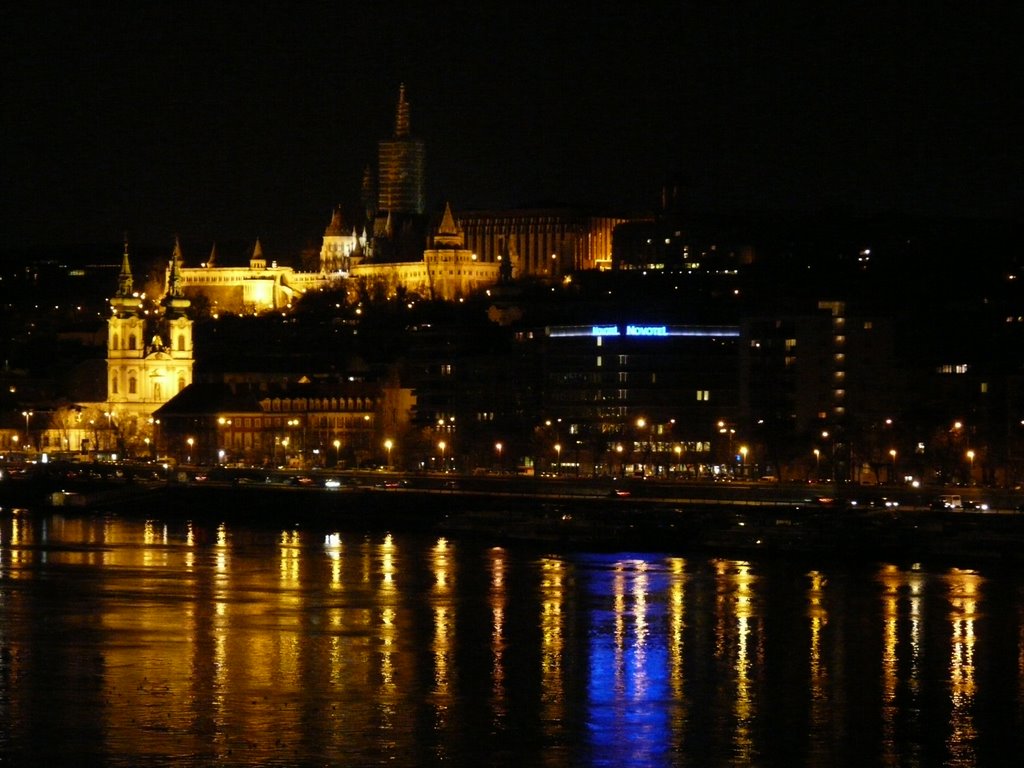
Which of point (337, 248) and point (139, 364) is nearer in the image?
point (139, 364)

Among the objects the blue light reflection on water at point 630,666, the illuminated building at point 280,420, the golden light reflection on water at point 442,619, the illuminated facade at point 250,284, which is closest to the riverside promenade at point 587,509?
the golden light reflection on water at point 442,619

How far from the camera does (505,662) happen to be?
35250 mm

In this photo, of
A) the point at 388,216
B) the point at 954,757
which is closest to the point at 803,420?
the point at 954,757

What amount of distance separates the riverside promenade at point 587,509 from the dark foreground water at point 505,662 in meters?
2.73

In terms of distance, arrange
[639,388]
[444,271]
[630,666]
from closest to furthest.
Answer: [630,666] < [639,388] < [444,271]

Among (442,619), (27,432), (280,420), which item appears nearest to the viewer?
(442,619)

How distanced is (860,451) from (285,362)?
55445 millimetres

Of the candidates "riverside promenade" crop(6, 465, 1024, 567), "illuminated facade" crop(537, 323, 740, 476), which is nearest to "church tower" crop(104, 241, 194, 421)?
"illuminated facade" crop(537, 323, 740, 476)

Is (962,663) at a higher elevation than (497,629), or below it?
below

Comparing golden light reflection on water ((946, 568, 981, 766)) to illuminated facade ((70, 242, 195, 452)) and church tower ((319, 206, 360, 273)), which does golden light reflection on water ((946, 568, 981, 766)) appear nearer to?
illuminated facade ((70, 242, 195, 452))

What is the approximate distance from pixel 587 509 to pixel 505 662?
25.8 meters

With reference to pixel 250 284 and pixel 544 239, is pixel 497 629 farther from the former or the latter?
pixel 250 284

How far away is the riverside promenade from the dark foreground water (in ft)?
8.95

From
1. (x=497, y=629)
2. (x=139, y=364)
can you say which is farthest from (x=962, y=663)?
(x=139, y=364)
